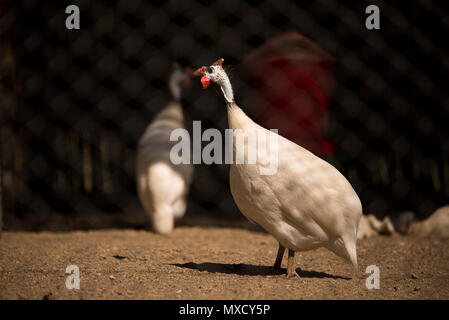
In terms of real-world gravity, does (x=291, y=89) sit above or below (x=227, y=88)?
above

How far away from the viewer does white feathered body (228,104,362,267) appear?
2.10 m

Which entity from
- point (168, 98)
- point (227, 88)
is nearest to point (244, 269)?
point (227, 88)

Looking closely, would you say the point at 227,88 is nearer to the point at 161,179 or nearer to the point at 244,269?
the point at 244,269

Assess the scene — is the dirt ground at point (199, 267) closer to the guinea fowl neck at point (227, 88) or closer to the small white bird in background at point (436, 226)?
the small white bird in background at point (436, 226)

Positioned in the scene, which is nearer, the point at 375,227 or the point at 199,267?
the point at 199,267

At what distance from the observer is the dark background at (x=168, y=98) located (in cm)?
390

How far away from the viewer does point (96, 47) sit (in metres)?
4.46

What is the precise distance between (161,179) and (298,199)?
1585 mm

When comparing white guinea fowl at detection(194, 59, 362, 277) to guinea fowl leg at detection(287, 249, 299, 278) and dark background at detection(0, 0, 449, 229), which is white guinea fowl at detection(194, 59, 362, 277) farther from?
dark background at detection(0, 0, 449, 229)

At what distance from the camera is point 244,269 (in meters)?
2.42

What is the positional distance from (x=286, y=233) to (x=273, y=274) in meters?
0.27
